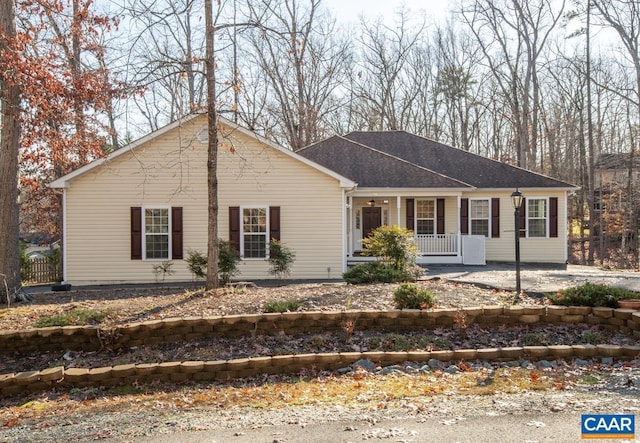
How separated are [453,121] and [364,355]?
29092 mm

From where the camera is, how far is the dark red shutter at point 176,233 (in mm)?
14242

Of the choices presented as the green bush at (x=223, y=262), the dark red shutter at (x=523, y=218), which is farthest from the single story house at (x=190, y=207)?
the dark red shutter at (x=523, y=218)

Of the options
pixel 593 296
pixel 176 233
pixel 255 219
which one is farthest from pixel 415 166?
pixel 593 296

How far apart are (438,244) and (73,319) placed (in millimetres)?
12432

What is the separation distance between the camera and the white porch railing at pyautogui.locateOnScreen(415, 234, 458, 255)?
1711 cm

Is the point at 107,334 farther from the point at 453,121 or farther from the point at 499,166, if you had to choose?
the point at 453,121

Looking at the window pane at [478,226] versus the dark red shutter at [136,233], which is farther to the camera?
the window pane at [478,226]

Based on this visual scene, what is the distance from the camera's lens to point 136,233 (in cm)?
1412

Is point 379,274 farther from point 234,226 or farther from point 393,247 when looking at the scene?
point 234,226

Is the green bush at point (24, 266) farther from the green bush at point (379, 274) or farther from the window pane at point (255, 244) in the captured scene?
the green bush at point (379, 274)

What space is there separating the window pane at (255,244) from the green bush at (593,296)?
844 cm

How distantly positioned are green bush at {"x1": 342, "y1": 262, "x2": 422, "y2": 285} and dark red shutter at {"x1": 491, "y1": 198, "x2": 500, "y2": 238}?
7714 mm

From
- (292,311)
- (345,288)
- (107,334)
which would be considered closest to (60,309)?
(107,334)

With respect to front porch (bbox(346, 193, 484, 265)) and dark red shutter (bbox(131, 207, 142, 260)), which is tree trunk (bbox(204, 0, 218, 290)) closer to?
dark red shutter (bbox(131, 207, 142, 260))
